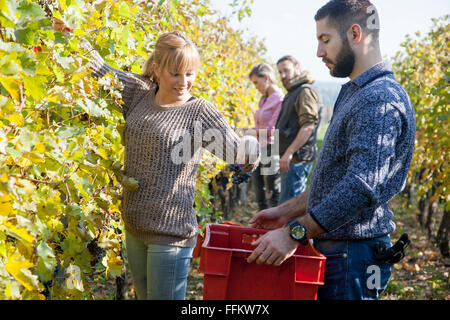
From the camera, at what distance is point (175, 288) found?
2154 millimetres

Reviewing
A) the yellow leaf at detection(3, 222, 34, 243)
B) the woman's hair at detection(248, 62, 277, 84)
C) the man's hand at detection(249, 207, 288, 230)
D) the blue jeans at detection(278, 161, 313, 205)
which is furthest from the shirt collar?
the woman's hair at detection(248, 62, 277, 84)

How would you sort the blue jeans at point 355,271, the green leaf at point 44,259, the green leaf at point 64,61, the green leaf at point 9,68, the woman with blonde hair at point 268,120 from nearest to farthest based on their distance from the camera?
the green leaf at point 9,68 < the green leaf at point 44,259 < the green leaf at point 64,61 < the blue jeans at point 355,271 < the woman with blonde hair at point 268,120

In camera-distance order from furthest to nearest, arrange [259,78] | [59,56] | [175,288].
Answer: [259,78]
[175,288]
[59,56]

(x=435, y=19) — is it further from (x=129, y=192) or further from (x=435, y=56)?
(x=129, y=192)

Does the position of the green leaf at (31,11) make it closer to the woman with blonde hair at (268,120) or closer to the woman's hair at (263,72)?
the woman with blonde hair at (268,120)

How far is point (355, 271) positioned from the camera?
1724mm

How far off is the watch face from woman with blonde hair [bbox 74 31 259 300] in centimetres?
62

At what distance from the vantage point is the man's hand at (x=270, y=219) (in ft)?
7.11

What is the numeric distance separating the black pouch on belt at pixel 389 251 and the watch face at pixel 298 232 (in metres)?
0.31

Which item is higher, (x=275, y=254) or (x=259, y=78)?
(x=259, y=78)

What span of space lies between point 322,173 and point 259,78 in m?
3.71

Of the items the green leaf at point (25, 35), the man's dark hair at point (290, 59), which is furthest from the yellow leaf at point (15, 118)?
the man's dark hair at point (290, 59)

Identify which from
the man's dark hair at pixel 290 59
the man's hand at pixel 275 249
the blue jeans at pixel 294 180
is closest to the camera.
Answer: the man's hand at pixel 275 249

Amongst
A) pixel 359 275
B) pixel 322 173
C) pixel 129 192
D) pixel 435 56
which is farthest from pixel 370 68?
pixel 435 56
